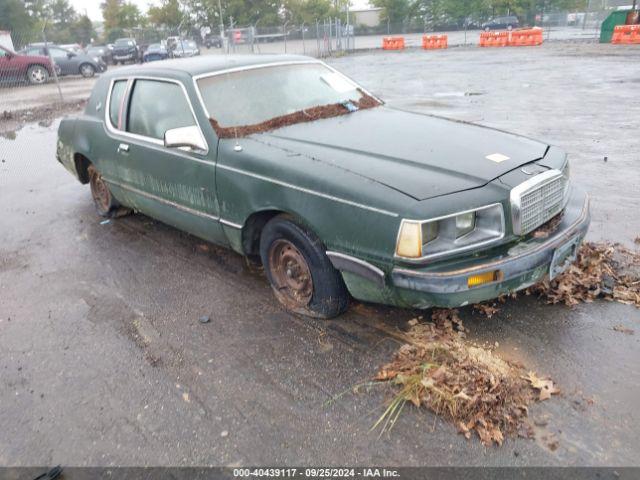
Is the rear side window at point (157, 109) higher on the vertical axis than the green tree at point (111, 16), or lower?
lower

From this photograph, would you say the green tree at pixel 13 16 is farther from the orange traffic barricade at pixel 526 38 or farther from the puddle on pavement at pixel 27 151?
the orange traffic barricade at pixel 526 38

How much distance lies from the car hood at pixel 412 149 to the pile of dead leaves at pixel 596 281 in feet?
2.96

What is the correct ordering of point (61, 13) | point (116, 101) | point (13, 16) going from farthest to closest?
point (61, 13), point (13, 16), point (116, 101)

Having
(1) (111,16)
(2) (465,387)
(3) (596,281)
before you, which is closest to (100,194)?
(2) (465,387)

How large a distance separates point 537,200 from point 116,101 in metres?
3.83

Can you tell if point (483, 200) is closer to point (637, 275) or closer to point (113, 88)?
point (637, 275)

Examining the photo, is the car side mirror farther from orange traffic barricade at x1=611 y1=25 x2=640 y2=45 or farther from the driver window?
orange traffic barricade at x1=611 y1=25 x2=640 y2=45

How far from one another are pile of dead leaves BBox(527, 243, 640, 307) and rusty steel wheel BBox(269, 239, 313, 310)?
157 cm

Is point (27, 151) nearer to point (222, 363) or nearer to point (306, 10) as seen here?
point (222, 363)

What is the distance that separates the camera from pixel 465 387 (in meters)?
2.67

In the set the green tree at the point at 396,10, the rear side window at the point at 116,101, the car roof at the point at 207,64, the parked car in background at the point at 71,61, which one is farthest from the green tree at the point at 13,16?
the car roof at the point at 207,64

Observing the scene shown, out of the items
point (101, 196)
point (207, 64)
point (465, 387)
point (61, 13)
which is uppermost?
point (61, 13)

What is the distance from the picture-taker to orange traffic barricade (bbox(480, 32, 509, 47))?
29641 mm

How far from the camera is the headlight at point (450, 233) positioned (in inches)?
107
